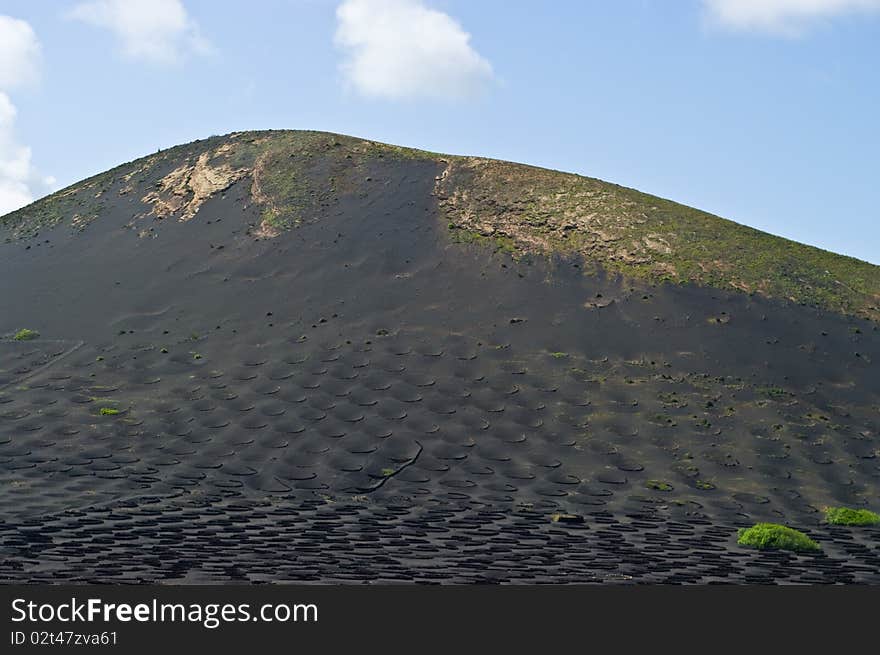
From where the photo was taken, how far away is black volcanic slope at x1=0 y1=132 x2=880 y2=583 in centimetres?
2298

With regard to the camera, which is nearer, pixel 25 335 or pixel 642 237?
pixel 25 335

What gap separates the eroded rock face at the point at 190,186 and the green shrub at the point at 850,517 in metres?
38.8

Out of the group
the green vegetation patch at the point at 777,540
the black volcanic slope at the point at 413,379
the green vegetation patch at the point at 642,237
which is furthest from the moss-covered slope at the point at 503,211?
the green vegetation patch at the point at 777,540

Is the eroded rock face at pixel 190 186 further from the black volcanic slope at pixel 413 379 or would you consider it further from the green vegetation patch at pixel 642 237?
the green vegetation patch at pixel 642 237

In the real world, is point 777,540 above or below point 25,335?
below

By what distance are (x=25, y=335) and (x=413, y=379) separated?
19.7 meters

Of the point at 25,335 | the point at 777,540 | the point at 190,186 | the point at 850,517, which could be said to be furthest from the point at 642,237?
the point at 25,335

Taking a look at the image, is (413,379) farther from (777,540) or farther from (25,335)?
(25,335)

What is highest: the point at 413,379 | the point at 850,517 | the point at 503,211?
the point at 503,211

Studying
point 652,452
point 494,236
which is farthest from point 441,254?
point 652,452

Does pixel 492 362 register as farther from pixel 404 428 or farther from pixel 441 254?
pixel 441 254

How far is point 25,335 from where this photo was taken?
43.9 metres

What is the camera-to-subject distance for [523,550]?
22.0 metres

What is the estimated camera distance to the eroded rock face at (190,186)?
55.1m
